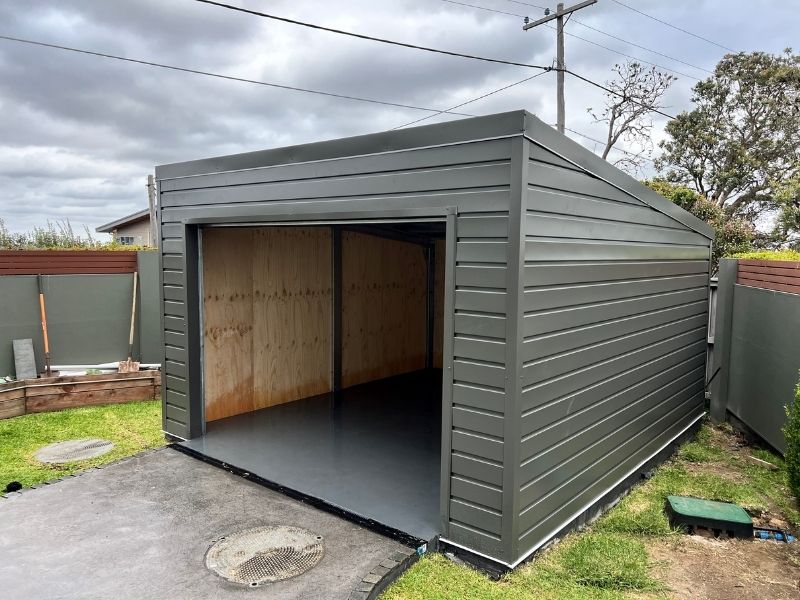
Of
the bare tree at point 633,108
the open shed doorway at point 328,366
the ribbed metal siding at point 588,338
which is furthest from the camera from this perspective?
the bare tree at point 633,108

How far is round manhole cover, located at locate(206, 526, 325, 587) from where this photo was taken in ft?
9.43

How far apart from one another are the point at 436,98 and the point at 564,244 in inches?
546

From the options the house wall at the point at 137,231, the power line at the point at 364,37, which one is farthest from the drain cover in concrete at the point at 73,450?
the house wall at the point at 137,231

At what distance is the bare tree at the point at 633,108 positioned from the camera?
17688mm

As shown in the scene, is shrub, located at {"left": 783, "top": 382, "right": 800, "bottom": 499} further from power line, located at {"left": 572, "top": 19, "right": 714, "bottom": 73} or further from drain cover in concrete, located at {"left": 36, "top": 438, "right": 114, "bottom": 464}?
power line, located at {"left": 572, "top": 19, "right": 714, "bottom": 73}

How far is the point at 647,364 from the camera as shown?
4609 mm

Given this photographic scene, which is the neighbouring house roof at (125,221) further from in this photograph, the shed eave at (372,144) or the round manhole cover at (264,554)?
the round manhole cover at (264,554)

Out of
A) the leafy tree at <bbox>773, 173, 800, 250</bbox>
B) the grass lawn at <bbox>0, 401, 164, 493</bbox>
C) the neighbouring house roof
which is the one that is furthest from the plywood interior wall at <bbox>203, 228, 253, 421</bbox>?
the neighbouring house roof

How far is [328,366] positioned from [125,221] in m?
19.0

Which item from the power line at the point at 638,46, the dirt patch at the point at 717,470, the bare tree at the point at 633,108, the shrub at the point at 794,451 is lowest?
the dirt patch at the point at 717,470

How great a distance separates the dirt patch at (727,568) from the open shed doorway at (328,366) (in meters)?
1.45

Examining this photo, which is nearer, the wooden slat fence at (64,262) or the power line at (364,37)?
the power line at (364,37)

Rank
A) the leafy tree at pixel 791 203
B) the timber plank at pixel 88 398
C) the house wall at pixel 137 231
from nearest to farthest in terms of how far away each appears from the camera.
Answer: the timber plank at pixel 88 398 < the leafy tree at pixel 791 203 < the house wall at pixel 137 231

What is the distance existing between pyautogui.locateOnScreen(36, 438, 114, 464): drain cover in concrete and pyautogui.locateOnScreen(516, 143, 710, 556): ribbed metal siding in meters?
3.89
